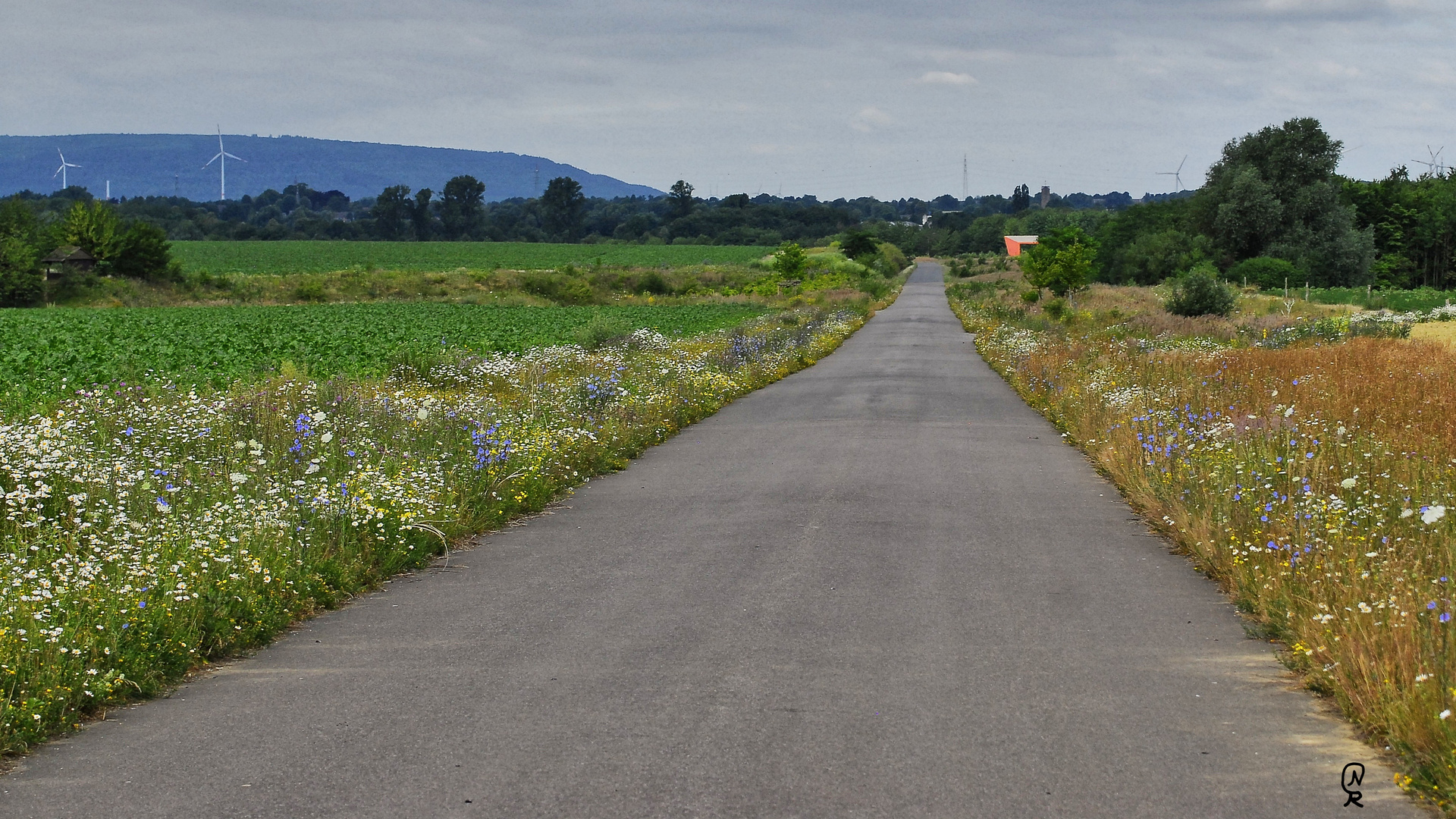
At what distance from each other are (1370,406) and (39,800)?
500 inches

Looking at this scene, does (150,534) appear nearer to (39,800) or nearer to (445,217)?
(39,800)

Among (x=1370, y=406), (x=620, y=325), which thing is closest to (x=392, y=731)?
(x=1370, y=406)

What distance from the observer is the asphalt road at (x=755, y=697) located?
4.46 metres

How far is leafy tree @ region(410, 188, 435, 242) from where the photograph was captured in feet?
615

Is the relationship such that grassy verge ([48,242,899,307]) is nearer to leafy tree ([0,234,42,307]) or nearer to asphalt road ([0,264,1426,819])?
leafy tree ([0,234,42,307])

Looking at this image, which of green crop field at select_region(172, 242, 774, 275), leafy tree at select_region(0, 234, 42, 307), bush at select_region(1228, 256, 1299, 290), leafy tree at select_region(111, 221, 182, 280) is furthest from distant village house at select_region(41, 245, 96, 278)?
bush at select_region(1228, 256, 1299, 290)

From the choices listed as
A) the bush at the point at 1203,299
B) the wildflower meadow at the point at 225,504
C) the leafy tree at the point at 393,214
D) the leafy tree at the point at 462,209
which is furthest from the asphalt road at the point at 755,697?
the leafy tree at the point at 462,209

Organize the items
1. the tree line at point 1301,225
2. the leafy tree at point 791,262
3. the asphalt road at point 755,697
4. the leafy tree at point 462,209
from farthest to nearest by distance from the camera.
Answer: the leafy tree at point 462,209 < the leafy tree at point 791,262 < the tree line at point 1301,225 < the asphalt road at point 755,697

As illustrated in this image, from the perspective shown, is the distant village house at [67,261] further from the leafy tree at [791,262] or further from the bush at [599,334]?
the bush at [599,334]

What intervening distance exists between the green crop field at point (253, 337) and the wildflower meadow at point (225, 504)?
426cm

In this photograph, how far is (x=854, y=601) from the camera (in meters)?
7.39

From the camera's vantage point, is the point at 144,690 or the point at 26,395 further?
the point at 26,395

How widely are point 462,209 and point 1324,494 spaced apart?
191144mm

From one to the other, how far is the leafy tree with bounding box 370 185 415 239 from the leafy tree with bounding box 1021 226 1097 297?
446 ft
